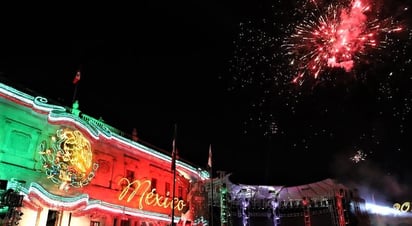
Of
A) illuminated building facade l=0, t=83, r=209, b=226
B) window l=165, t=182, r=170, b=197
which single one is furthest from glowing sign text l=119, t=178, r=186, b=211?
window l=165, t=182, r=170, b=197

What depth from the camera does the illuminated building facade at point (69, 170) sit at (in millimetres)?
18094

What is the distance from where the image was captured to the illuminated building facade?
18.1 m

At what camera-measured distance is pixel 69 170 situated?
67.1 ft

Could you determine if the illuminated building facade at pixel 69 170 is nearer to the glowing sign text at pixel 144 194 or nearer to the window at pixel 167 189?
the glowing sign text at pixel 144 194

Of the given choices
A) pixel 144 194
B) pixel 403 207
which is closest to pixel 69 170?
pixel 144 194

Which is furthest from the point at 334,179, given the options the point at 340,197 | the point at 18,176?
the point at 18,176

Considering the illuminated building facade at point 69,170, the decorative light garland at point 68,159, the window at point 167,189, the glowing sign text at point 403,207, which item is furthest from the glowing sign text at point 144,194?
the glowing sign text at point 403,207

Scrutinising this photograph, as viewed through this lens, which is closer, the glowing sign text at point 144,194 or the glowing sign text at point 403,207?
the glowing sign text at point 144,194

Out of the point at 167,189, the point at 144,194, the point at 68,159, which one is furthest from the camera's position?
the point at 167,189

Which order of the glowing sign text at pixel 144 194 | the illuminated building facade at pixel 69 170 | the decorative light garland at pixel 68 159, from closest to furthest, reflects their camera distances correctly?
the illuminated building facade at pixel 69 170
the decorative light garland at pixel 68 159
the glowing sign text at pixel 144 194

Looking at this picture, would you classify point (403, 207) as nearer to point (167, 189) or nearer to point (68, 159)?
point (167, 189)

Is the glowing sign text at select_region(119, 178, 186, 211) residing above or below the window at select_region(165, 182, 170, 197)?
below

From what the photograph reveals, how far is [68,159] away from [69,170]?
24.4 inches

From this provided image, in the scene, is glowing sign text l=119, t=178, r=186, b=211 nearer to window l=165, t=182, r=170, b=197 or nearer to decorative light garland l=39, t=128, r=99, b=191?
window l=165, t=182, r=170, b=197
